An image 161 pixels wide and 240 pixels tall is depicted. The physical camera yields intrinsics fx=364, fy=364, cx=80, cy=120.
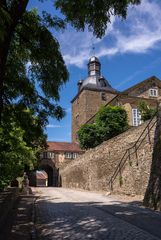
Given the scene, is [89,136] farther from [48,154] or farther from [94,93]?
[48,154]

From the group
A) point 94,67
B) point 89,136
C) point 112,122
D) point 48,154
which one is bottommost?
point 89,136

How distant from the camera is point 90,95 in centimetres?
6800

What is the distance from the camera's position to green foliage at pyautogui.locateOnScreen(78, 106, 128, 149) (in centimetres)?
4097

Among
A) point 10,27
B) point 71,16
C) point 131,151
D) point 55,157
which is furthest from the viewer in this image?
point 55,157

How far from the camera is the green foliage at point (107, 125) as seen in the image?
41.0m

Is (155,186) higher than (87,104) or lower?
lower

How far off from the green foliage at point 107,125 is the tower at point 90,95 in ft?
72.6

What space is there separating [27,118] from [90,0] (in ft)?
11.8

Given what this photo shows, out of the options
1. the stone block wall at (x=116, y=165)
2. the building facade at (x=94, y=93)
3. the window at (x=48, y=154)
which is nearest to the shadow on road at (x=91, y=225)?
the stone block wall at (x=116, y=165)

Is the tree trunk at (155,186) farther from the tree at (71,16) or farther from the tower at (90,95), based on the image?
the tower at (90,95)

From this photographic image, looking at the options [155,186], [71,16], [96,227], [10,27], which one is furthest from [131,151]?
[10,27]

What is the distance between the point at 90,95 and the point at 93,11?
199 ft

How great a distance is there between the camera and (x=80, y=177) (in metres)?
39.1

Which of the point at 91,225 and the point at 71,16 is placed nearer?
the point at 71,16
